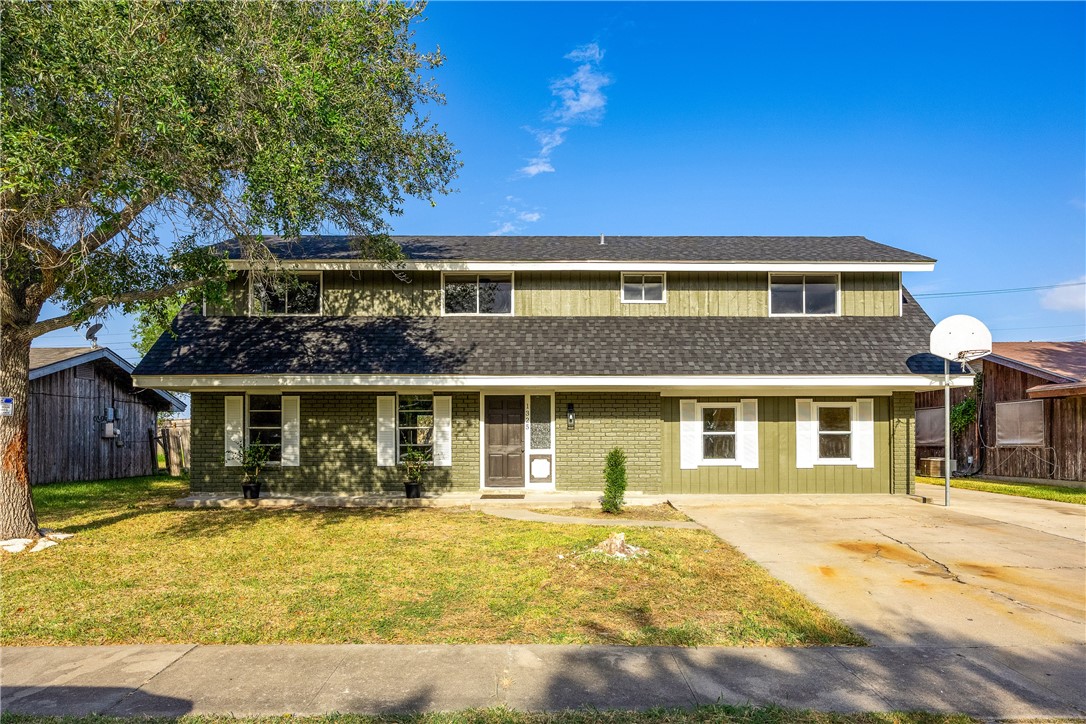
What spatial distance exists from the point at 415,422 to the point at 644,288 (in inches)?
247

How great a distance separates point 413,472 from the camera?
1274 cm

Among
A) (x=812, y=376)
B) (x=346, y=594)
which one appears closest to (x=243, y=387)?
(x=346, y=594)

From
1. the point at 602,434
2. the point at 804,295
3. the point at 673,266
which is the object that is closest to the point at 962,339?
the point at 804,295

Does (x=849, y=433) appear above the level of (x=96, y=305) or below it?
below

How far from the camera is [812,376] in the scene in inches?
488

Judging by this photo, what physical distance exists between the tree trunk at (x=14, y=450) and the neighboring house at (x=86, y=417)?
8.19 m

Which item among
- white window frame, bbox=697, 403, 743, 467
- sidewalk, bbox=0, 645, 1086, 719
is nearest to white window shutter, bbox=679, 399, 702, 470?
white window frame, bbox=697, 403, 743, 467

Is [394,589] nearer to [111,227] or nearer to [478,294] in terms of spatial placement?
[111,227]

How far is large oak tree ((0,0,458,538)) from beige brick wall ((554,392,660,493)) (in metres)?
5.99

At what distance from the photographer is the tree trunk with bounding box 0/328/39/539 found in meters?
8.84

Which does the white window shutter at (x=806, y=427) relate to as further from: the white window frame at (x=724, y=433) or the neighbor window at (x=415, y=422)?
the neighbor window at (x=415, y=422)

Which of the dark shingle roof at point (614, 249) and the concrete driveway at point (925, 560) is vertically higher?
the dark shingle roof at point (614, 249)

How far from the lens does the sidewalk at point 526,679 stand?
411 centimetres

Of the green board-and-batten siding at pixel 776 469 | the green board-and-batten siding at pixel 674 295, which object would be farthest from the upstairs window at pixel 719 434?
the green board-and-batten siding at pixel 674 295
